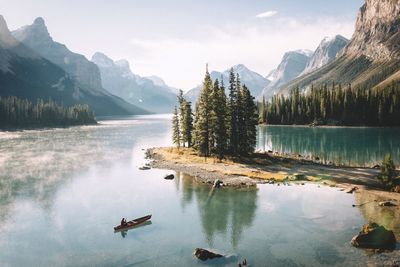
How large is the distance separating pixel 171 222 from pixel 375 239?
73.1ft

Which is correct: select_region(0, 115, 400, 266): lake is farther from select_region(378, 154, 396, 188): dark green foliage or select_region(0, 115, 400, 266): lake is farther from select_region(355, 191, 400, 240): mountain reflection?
select_region(378, 154, 396, 188): dark green foliage

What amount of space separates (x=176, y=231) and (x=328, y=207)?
21.3 m

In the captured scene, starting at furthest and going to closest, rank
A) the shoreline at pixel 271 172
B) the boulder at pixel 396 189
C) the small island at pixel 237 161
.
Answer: the small island at pixel 237 161, the shoreline at pixel 271 172, the boulder at pixel 396 189

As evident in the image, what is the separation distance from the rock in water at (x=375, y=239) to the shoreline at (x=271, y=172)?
58.9 ft

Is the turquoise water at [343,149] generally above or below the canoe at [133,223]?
above

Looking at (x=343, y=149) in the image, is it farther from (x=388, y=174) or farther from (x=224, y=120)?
(x=388, y=174)

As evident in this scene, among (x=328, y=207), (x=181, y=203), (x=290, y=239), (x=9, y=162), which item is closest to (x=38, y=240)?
(x=181, y=203)

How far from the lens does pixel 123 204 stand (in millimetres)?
51750

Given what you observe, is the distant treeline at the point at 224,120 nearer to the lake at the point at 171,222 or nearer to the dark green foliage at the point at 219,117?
the dark green foliage at the point at 219,117

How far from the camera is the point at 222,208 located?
48.0 meters

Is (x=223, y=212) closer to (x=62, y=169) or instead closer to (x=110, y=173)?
(x=110, y=173)

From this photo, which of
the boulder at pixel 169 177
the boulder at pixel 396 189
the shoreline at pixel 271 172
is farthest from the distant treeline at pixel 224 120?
the boulder at pixel 396 189

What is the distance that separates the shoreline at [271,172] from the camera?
59.0m

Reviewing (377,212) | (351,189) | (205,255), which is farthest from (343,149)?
(205,255)
